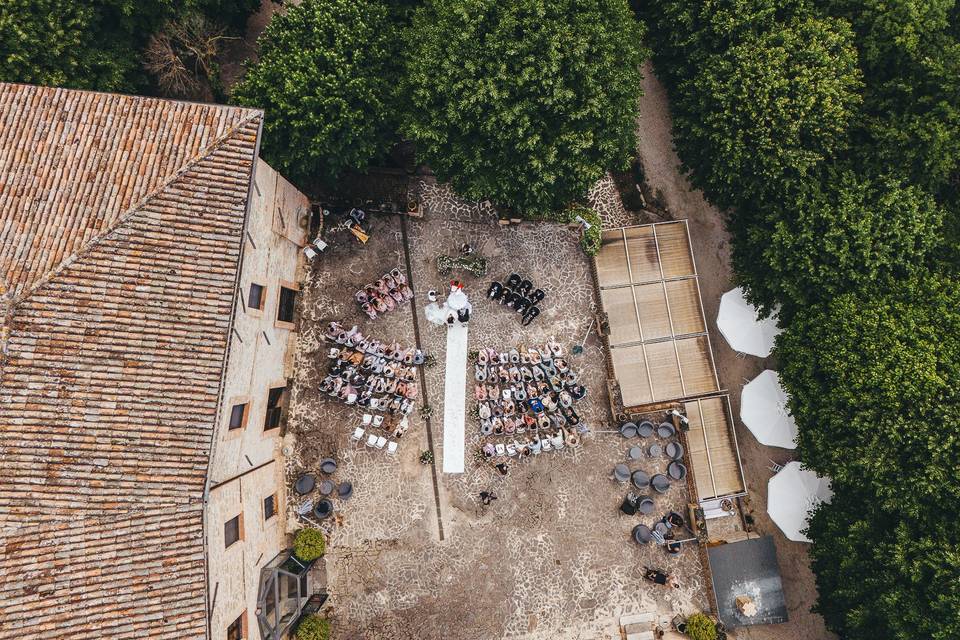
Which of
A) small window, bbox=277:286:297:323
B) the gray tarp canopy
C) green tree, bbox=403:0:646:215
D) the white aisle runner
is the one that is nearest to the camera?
green tree, bbox=403:0:646:215

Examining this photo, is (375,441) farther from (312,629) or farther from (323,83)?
(323,83)

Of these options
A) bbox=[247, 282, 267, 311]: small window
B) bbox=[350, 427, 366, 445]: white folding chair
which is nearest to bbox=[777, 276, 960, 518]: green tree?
bbox=[350, 427, 366, 445]: white folding chair

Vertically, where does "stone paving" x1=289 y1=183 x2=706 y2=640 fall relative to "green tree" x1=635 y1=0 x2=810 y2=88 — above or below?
below

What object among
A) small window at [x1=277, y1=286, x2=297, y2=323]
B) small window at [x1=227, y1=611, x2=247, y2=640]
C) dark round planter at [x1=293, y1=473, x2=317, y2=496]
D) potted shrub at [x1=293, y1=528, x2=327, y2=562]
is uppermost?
small window at [x1=277, y1=286, x2=297, y2=323]

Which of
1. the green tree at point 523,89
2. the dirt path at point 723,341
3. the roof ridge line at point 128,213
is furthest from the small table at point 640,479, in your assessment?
the roof ridge line at point 128,213

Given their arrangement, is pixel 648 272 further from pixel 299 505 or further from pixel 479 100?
pixel 299 505

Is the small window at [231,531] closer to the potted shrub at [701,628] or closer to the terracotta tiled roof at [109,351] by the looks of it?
the terracotta tiled roof at [109,351]

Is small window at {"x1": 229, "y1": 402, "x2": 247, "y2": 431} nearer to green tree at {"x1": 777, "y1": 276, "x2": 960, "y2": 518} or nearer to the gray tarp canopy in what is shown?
the gray tarp canopy
